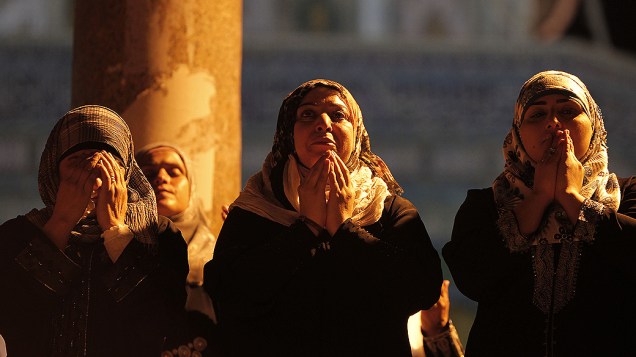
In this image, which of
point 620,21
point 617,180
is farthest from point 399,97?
point 617,180

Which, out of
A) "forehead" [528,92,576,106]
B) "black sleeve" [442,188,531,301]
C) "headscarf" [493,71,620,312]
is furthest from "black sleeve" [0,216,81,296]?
"forehead" [528,92,576,106]

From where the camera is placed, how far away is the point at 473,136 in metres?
9.15

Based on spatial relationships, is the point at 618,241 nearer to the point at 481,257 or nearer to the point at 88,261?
the point at 481,257

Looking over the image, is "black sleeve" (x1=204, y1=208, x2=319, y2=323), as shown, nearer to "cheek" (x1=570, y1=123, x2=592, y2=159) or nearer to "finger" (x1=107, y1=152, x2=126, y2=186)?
"finger" (x1=107, y1=152, x2=126, y2=186)

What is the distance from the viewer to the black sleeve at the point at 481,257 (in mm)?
1953

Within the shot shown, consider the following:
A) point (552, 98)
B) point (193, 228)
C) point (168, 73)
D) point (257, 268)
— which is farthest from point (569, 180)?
point (168, 73)

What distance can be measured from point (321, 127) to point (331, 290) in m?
0.30

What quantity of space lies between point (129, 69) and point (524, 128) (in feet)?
3.57

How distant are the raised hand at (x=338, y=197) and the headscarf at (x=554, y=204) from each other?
0.28m

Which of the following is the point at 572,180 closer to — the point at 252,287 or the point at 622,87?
the point at 252,287

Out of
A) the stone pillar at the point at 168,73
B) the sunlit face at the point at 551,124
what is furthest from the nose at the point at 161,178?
the sunlit face at the point at 551,124

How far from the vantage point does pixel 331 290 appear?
77.9 inches

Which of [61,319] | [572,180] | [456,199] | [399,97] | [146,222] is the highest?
[572,180]

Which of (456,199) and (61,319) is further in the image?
(456,199)
